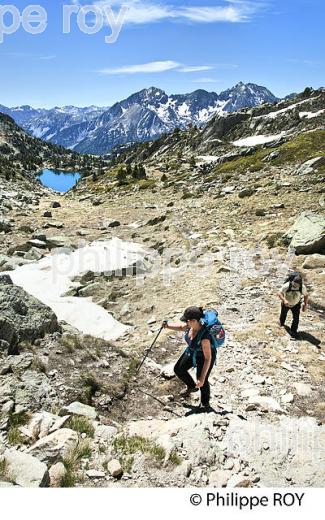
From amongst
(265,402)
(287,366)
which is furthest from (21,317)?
(287,366)

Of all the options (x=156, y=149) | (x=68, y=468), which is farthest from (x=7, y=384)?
(x=156, y=149)

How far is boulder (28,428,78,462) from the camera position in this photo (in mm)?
6406

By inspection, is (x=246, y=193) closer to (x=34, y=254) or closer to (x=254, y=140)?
(x=34, y=254)

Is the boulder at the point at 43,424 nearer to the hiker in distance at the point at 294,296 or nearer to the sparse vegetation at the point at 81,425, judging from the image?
the sparse vegetation at the point at 81,425

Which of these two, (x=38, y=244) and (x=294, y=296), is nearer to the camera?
(x=294, y=296)

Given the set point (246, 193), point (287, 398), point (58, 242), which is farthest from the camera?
point (246, 193)

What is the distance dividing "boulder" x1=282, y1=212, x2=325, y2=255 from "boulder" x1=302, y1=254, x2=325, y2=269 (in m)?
1.10

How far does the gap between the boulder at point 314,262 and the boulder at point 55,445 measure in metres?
13.6

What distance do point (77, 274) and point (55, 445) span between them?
53.3ft

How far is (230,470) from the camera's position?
6.72 metres

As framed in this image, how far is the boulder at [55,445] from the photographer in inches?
252
